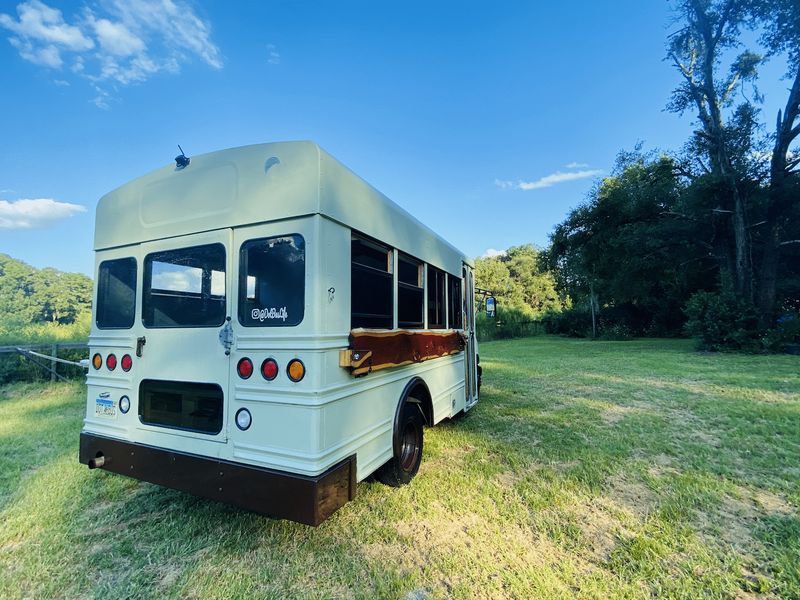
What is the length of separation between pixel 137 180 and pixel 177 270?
2.78 feet

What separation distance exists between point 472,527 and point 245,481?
5.17 feet

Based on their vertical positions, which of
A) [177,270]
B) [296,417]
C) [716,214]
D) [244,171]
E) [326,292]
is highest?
[716,214]

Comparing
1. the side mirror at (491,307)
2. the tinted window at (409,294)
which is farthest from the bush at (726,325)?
the tinted window at (409,294)

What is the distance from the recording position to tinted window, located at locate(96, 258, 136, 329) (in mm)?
2908

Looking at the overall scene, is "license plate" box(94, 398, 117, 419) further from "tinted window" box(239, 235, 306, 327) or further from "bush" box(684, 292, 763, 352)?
"bush" box(684, 292, 763, 352)

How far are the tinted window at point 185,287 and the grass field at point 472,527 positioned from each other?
1456 millimetres

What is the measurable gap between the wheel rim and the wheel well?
20cm

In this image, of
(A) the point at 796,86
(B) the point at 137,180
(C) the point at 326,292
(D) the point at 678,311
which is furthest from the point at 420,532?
(D) the point at 678,311

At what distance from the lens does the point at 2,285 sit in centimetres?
1316

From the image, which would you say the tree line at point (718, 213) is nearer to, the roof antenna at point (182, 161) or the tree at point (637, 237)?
the tree at point (637, 237)

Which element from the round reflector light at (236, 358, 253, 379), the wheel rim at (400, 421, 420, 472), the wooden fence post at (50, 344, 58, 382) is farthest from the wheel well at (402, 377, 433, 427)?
the wooden fence post at (50, 344, 58, 382)

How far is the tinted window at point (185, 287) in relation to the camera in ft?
8.38

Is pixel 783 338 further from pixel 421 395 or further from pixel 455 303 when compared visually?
pixel 421 395

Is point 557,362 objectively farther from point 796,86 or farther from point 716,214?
point 796,86
